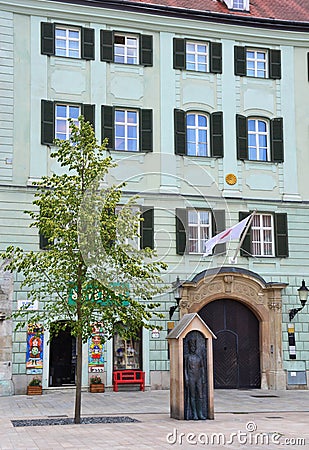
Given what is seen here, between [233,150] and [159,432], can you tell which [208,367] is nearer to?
[159,432]

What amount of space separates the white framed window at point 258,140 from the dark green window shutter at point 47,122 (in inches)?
293

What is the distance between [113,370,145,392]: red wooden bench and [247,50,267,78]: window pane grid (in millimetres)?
11999

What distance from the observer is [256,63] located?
2988 centimetres

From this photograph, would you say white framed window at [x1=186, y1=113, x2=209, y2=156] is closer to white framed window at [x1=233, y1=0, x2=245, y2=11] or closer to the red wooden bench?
white framed window at [x1=233, y1=0, x2=245, y2=11]

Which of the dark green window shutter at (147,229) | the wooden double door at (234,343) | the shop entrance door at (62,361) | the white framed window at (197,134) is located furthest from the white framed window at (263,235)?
the shop entrance door at (62,361)

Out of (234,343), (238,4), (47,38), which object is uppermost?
(238,4)

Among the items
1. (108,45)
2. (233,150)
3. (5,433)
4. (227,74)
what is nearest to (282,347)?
(233,150)

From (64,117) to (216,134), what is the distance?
18.5ft

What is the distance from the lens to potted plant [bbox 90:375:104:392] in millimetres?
25688

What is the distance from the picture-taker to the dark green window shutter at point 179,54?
28688 millimetres

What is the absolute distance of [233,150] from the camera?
2878 cm

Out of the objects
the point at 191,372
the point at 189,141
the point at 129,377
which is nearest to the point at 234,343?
the point at 129,377

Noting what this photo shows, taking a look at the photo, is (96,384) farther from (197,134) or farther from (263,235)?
(197,134)

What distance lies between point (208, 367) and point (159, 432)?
114 inches
